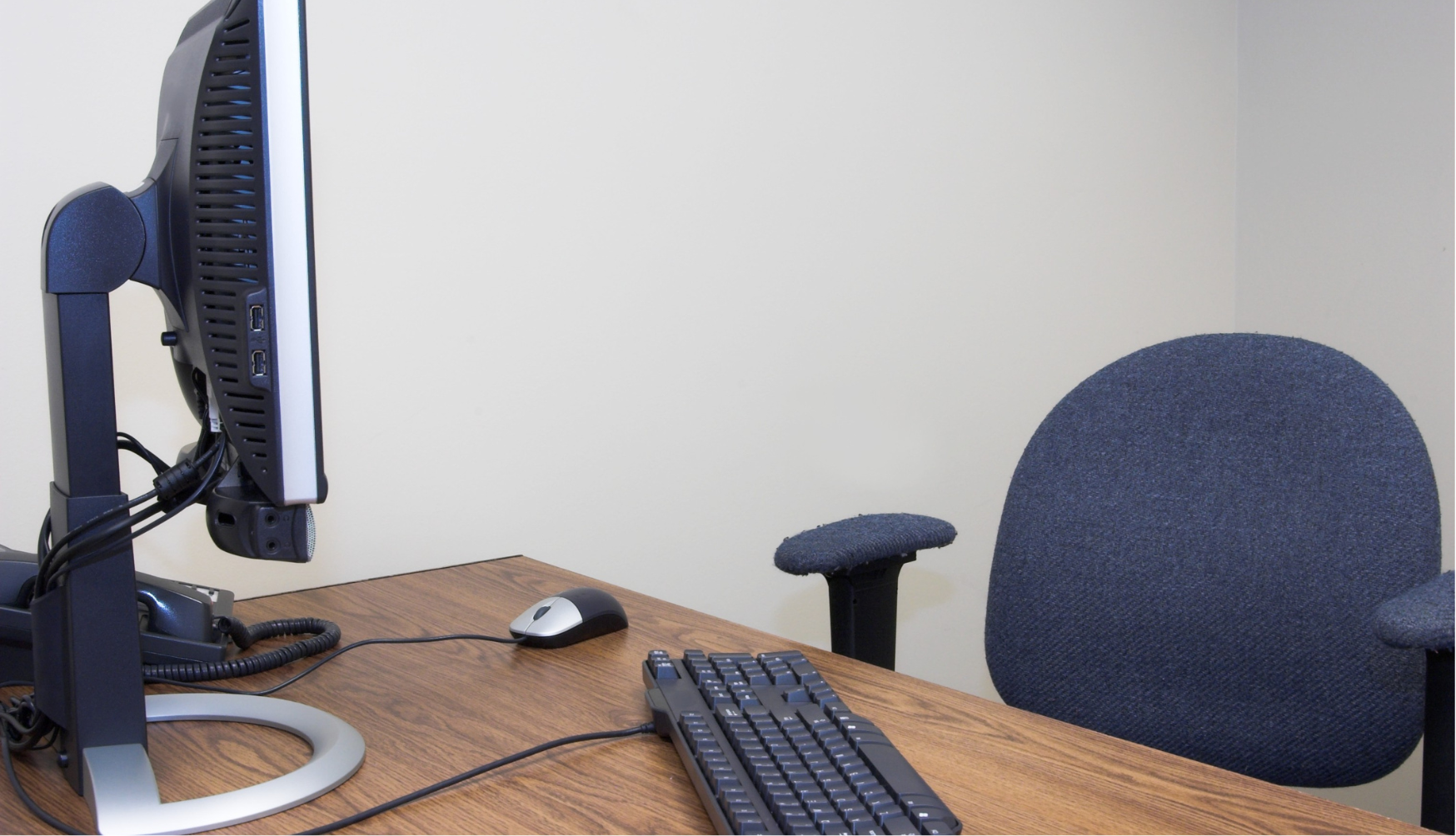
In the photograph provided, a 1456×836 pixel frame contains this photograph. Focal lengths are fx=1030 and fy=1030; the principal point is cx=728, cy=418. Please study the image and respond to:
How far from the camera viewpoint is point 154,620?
36.9 inches

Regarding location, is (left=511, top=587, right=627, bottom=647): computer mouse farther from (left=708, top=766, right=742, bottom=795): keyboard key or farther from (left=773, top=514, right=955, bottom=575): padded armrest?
(left=708, top=766, right=742, bottom=795): keyboard key

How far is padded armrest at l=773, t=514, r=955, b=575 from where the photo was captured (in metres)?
1.03

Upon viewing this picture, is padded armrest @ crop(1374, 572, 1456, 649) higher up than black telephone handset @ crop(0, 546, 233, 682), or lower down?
higher up

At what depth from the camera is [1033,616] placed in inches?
45.7

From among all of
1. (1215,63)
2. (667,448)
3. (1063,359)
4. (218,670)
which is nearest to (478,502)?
(667,448)

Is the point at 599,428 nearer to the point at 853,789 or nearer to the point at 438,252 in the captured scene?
the point at 438,252

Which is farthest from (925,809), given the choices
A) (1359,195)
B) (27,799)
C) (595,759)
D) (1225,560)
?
(1359,195)

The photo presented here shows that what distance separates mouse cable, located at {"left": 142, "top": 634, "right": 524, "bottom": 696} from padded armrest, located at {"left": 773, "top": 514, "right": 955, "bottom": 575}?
0.29 meters

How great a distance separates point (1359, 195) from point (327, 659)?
242cm

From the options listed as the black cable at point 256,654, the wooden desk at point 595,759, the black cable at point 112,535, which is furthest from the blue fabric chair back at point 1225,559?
the black cable at point 112,535

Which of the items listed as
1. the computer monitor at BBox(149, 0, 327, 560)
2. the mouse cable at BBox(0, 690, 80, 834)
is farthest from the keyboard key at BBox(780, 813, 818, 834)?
the mouse cable at BBox(0, 690, 80, 834)

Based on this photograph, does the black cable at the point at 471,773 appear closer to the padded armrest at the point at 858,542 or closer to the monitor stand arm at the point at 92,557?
the monitor stand arm at the point at 92,557

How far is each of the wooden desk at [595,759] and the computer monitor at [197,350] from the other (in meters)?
0.06

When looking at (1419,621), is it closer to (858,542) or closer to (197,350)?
(858,542)
